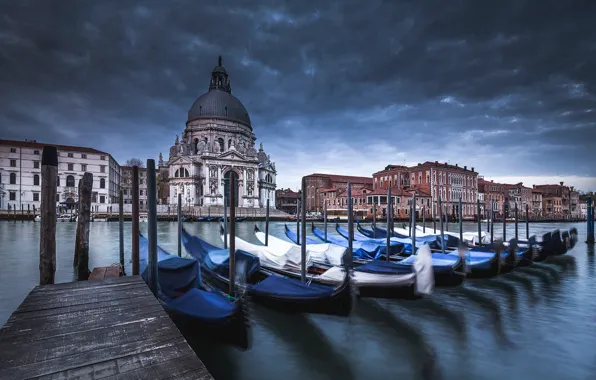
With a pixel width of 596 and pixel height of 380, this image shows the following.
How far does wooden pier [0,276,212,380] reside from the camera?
1.93 meters

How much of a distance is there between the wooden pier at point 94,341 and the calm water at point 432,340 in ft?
4.10

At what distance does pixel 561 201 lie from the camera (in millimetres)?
59500

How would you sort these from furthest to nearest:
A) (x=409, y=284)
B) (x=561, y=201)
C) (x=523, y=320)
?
(x=561, y=201) < (x=523, y=320) < (x=409, y=284)

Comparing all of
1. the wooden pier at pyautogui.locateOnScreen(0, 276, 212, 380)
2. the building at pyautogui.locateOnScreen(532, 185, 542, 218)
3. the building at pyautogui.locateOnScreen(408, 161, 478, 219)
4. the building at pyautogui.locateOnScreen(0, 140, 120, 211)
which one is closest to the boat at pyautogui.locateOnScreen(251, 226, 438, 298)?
the wooden pier at pyautogui.locateOnScreen(0, 276, 212, 380)

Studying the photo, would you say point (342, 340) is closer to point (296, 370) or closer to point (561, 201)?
point (296, 370)

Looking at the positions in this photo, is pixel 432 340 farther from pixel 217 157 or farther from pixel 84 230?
pixel 217 157

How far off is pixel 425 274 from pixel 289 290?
6.69 feet

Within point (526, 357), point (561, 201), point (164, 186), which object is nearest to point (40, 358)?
point (526, 357)

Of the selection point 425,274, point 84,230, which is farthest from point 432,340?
point 84,230

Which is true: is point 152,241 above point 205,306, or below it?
above

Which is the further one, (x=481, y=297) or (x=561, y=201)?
(x=561, y=201)

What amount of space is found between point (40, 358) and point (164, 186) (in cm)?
5410

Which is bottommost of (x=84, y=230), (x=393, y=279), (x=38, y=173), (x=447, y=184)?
(x=393, y=279)

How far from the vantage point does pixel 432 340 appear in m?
4.47
